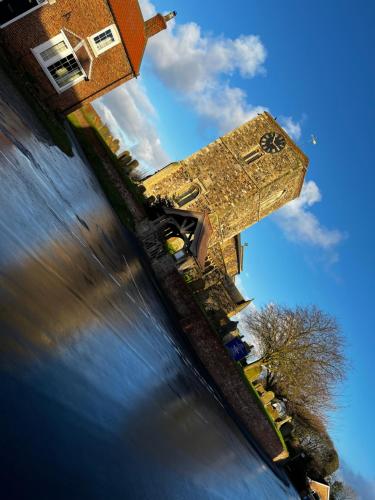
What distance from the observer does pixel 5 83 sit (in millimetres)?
16562


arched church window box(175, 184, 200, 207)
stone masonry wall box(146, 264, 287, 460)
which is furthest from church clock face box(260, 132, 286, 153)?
stone masonry wall box(146, 264, 287, 460)

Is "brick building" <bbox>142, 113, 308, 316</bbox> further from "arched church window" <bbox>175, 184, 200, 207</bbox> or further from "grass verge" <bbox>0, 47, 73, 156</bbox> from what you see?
"grass verge" <bbox>0, 47, 73, 156</bbox>

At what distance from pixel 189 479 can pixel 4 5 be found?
844 inches

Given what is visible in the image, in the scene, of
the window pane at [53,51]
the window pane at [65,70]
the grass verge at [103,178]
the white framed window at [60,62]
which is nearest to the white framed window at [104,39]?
the white framed window at [60,62]

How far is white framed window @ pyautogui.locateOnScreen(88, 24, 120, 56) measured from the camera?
20.8 m

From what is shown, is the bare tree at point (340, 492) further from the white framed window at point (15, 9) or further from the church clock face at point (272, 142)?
the white framed window at point (15, 9)

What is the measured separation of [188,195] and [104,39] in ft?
→ 48.5

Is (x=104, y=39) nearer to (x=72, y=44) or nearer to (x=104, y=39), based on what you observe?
(x=104, y=39)

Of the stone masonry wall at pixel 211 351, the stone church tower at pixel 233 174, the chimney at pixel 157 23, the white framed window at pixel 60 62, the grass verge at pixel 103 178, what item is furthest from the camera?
the stone church tower at pixel 233 174

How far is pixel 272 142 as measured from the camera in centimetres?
3441

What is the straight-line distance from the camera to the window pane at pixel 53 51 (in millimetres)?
20031

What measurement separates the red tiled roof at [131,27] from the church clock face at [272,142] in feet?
45.0

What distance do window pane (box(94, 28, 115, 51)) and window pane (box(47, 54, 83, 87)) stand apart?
1.61m

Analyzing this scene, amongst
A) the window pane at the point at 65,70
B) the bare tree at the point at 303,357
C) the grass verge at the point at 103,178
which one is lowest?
the bare tree at the point at 303,357
